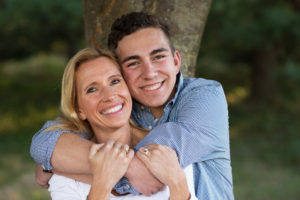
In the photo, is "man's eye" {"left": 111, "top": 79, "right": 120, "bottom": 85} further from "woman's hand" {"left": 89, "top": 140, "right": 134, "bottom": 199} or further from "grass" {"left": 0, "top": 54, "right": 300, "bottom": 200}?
"grass" {"left": 0, "top": 54, "right": 300, "bottom": 200}

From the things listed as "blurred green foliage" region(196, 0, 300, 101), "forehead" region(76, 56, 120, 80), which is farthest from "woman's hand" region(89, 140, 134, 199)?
"blurred green foliage" region(196, 0, 300, 101)

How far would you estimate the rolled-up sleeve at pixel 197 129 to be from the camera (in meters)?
1.99

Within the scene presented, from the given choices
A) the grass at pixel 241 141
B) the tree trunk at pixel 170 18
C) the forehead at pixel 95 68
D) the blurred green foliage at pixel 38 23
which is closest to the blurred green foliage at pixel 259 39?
the grass at pixel 241 141

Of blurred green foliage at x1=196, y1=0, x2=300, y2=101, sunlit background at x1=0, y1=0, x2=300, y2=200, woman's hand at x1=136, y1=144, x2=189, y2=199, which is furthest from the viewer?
blurred green foliage at x1=196, y1=0, x2=300, y2=101

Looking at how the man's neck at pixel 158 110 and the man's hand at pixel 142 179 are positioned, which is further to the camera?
the man's neck at pixel 158 110

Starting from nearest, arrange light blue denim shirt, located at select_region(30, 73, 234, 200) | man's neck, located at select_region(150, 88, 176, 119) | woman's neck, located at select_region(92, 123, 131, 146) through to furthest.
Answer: light blue denim shirt, located at select_region(30, 73, 234, 200), woman's neck, located at select_region(92, 123, 131, 146), man's neck, located at select_region(150, 88, 176, 119)

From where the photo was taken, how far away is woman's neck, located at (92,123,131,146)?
7.79 ft

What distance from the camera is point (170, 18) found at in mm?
2754

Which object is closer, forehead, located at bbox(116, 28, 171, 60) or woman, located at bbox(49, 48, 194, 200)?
woman, located at bbox(49, 48, 194, 200)

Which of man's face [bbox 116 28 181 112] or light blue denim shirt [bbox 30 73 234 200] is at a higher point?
man's face [bbox 116 28 181 112]

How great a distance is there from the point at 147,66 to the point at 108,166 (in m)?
0.76

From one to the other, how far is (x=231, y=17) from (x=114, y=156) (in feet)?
21.8

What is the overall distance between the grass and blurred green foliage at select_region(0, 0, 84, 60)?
7.09ft

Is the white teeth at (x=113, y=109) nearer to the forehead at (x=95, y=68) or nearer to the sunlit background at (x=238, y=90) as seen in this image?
the forehead at (x=95, y=68)
